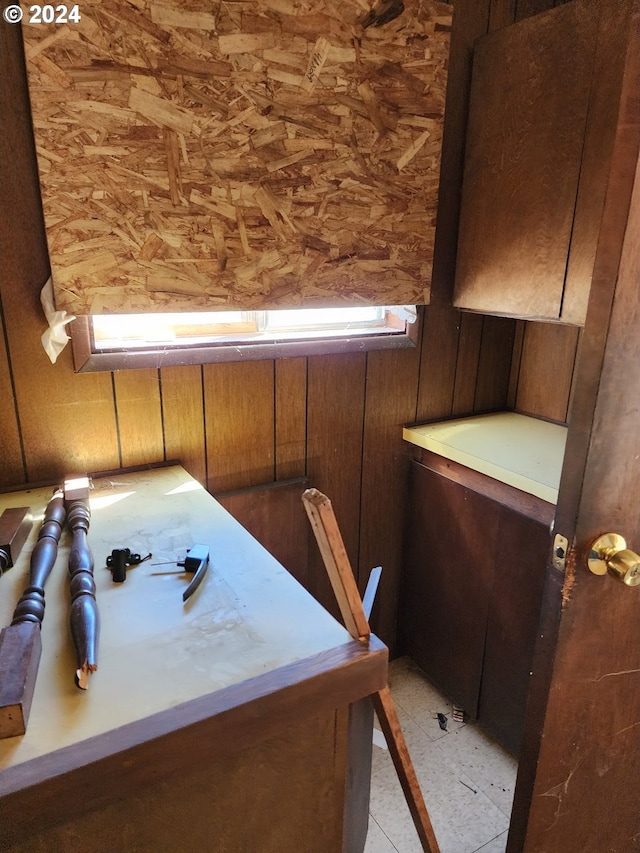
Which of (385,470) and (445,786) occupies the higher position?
(385,470)

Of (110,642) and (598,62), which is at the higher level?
(598,62)

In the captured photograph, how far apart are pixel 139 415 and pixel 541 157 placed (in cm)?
131

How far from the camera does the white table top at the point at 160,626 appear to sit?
793 mm

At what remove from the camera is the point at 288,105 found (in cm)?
143

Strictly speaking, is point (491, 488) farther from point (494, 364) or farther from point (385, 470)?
point (494, 364)

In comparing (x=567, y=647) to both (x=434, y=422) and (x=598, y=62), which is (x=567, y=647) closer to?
(x=434, y=422)

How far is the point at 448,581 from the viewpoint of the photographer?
6.46ft

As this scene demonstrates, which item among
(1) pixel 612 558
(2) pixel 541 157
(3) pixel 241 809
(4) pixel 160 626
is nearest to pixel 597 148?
(2) pixel 541 157

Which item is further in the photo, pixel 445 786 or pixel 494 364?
pixel 494 364

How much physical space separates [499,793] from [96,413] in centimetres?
162

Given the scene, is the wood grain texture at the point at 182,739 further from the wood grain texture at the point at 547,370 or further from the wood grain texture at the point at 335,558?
the wood grain texture at the point at 547,370

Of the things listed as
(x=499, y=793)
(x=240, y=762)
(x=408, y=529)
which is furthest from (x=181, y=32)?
(x=499, y=793)

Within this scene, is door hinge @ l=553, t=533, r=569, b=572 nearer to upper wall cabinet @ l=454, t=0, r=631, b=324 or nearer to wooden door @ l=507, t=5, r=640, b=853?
wooden door @ l=507, t=5, r=640, b=853

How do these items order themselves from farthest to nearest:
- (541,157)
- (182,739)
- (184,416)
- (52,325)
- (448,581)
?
(448,581) → (184,416) → (541,157) → (52,325) → (182,739)
